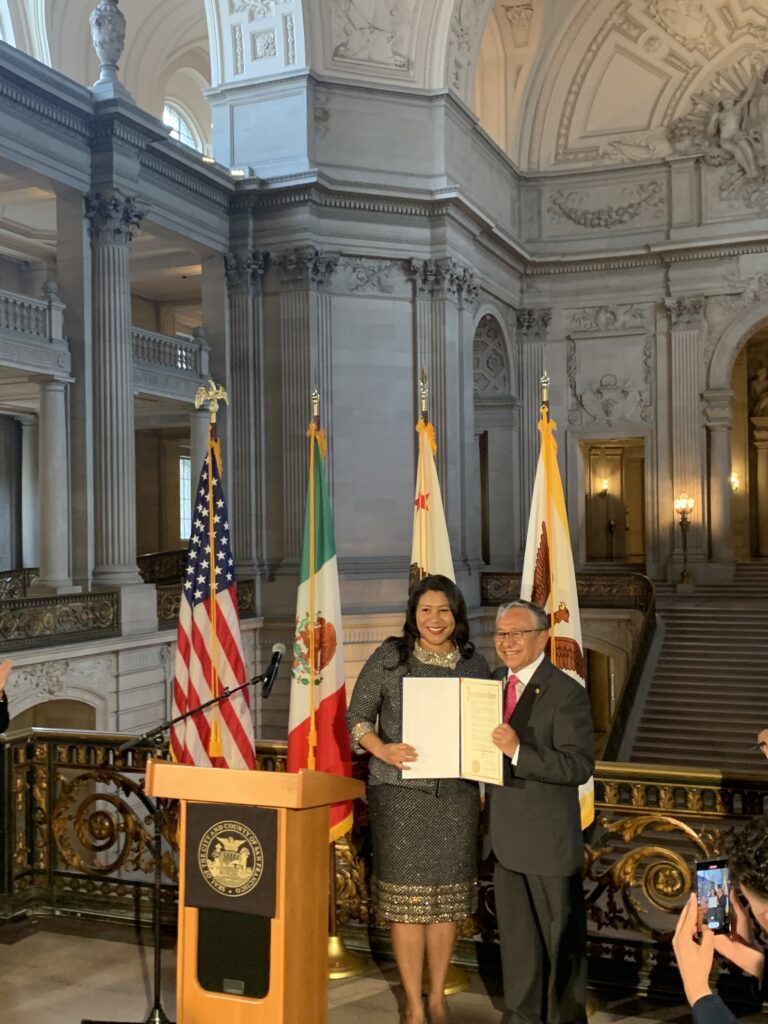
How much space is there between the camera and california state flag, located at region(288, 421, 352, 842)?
5.80m

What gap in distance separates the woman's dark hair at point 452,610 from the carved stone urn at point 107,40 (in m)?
13.8

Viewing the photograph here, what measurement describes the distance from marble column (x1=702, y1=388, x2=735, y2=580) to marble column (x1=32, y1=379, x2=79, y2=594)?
1444cm

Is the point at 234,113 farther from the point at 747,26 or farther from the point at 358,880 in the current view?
the point at 358,880

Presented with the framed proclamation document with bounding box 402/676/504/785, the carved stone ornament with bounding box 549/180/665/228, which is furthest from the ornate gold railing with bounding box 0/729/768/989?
the carved stone ornament with bounding box 549/180/665/228

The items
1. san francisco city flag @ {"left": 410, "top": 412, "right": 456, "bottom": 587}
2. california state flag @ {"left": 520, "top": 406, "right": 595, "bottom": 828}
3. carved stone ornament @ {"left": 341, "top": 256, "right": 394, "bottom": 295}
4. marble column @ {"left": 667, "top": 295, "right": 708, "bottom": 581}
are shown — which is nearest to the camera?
california state flag @ {"left": 520, "top": 406, "right": 595, "bottom": 828}

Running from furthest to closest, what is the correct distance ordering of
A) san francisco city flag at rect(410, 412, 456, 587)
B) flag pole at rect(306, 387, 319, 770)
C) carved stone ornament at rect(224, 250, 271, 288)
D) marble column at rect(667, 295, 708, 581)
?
marble column at rect(667, 295, 708, 581) < carved stone ornament at rect(224, 250, 271, 288) < san francisco city flag at rect(410, 412, 456, 587) < flag pole at rect(306, 387, 319, 770)

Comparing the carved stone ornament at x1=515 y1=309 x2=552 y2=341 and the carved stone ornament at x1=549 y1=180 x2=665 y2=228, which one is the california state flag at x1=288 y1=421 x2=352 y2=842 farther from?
the carved stone ornament at x1=549 y1=180 x2=665 y2=228

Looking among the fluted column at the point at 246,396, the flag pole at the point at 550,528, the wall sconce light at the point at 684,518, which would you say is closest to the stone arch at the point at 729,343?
the wall sconce light at the point at 684,518

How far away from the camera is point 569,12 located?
24.5 meters

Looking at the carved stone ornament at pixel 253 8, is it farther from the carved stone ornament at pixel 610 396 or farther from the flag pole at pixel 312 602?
the flag pole at pixel 312 602

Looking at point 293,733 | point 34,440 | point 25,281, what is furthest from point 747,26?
point 293,733

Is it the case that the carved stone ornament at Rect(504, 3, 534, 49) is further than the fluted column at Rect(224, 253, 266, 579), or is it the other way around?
the carved stone ornament at Rect(504, 3, 534, 49)

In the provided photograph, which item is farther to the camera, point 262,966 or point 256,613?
point 256,613

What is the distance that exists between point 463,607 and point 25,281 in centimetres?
2071
